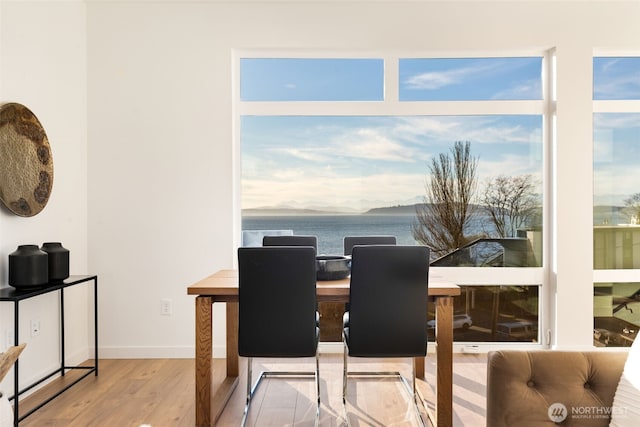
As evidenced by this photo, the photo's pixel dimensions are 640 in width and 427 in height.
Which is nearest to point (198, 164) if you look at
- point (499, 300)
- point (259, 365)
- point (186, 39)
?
point (186, 39)

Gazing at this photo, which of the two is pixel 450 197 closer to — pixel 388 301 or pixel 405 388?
pixel 405 388

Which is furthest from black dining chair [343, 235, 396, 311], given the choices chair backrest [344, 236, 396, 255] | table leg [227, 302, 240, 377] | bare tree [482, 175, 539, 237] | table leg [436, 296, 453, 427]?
bare tree [482, 175, 539, 237]

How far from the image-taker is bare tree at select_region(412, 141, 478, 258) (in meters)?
3.83

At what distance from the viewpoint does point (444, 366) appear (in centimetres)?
243

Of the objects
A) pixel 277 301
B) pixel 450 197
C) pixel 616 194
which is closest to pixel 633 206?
pixel 616 194

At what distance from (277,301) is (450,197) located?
6.74 feet

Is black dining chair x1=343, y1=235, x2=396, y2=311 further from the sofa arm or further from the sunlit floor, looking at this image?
the sofa arm

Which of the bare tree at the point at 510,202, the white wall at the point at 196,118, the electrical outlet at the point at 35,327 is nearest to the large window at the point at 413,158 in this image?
the bare tree at the point at 510,202

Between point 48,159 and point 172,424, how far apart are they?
193 cm

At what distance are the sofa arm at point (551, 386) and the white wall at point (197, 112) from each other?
7.87 ft

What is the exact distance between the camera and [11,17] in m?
2.78

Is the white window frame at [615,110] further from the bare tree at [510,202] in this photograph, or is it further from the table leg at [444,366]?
the table leg at [444,366]

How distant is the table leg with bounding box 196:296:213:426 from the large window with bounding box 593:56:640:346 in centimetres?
312

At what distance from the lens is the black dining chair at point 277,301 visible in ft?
7.70
